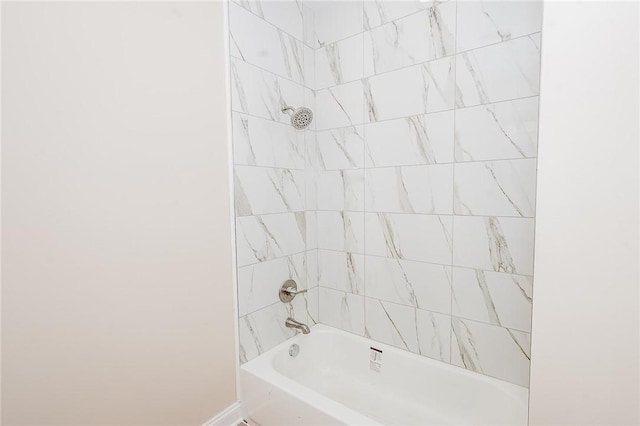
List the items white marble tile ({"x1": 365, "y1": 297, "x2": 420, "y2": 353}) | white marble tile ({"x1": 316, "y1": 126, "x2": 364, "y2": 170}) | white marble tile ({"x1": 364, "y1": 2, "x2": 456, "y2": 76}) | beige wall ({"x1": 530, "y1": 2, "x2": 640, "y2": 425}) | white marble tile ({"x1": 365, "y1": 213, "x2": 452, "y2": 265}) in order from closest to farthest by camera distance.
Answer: beige wall ({"x1": 530, "y1": 2, "x2": 640, "y2": 425}) → white marble tile ({"x1": 364, "y1": 2, "x2": 456, "y2": 76}) → white marble tile ({"x1": 365, "y1": 213, "x2": 452, "y2": 265}) → white marble tile ({"x1": 365, "y1": 297, "x2": 420, "y2": 353}) → white marble tile ({"x1": 316, "y1": 126, "x2": 364, "y2": 170})

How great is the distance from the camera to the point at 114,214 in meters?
1.25

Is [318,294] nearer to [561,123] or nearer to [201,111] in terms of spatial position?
[201,111]

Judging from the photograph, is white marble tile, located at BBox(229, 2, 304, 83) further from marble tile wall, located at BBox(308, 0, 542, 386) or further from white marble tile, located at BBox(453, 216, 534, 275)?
white marble tile, located at BBox(453, 216, 534, 275)

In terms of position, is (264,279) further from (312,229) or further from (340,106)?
(340,106)

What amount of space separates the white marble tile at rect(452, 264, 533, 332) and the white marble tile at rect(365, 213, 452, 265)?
147mm

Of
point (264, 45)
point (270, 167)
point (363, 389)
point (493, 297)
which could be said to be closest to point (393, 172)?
point (270, 167)

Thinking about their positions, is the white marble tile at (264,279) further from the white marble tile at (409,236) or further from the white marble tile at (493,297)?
the white marble tile at (493,297)

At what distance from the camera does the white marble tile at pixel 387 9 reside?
1676 millimetres

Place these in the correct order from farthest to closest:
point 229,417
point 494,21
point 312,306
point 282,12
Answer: point 312,306, point 282,12, point 229,417, point 494,21

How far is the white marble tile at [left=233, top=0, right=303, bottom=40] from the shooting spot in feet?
5.77

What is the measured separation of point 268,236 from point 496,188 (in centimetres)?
128

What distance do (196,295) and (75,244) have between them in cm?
58

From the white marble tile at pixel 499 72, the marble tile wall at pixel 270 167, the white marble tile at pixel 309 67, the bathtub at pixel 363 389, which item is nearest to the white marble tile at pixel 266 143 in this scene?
the marble tile wall at pixel 270 167

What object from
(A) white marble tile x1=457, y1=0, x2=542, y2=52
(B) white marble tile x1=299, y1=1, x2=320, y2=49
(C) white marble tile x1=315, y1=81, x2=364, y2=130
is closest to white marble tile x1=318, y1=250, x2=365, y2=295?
(C) white marble tile x1=315, y1=81, x2=364, y2=130
